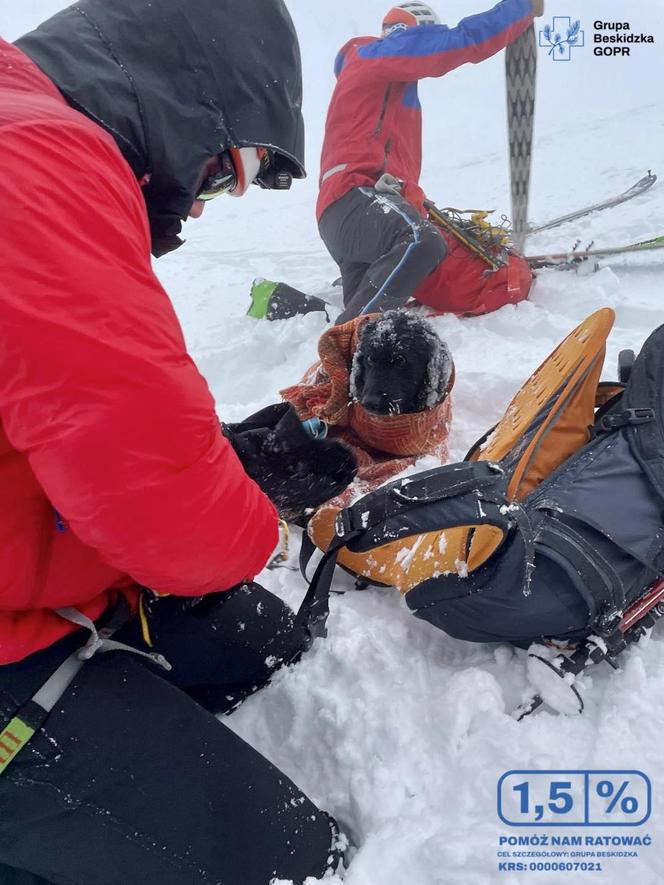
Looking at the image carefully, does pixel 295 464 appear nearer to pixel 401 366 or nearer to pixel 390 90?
pixel 401 366

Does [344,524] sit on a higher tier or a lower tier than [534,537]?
higher

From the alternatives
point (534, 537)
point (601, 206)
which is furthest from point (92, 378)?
point (601, 206)

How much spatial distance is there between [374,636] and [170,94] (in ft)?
4.34

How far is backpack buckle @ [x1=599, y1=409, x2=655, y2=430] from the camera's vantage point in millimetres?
1606

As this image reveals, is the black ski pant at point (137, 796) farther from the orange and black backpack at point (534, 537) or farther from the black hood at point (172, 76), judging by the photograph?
the black hood at point (172, 76)

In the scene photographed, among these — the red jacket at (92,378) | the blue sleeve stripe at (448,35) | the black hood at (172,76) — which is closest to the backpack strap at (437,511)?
the red jacket at (92,378)

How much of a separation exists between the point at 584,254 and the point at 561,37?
7506mm

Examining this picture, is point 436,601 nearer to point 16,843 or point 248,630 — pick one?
point 248,630

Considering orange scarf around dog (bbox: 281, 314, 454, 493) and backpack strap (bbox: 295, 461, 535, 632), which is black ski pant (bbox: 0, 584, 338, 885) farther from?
orange scarf around dog (bbox: 281, 314, 454, 493)

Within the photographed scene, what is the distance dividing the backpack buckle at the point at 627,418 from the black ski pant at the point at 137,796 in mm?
1199

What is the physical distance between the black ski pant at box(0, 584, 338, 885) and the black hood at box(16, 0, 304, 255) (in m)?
0.93

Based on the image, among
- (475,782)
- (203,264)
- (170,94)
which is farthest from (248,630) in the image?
(203,264)

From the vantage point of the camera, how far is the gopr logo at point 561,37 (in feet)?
26.9

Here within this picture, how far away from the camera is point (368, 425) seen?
2234 mm
